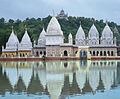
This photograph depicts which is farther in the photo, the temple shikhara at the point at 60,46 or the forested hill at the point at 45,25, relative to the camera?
the forested hill at the point at 45,25

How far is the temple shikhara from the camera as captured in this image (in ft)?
242

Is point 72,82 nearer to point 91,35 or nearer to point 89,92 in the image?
point 89,92

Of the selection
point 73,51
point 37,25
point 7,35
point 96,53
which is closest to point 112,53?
point 96,53

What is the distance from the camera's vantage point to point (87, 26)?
122 metres

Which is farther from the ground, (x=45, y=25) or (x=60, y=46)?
(x=45, y=25)

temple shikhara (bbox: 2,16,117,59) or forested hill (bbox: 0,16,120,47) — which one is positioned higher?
forested hill (bbox: 0,16,120,47)

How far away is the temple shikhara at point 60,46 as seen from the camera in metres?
73.8

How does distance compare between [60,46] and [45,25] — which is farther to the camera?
[45,25]

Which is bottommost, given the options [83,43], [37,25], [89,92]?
[89,92]

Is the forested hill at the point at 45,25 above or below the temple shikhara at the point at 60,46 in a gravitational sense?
above

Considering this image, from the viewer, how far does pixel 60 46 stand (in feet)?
242

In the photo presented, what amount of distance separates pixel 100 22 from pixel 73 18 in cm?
1076

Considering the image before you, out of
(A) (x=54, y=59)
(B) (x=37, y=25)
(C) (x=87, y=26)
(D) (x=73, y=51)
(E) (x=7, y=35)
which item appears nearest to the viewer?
(A) (x=54, y=59)

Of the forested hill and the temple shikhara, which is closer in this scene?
the temple shikhara
